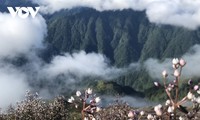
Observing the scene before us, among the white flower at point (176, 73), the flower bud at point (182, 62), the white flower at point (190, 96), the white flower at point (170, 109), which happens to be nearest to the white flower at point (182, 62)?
the flower bud at point (182, 62)

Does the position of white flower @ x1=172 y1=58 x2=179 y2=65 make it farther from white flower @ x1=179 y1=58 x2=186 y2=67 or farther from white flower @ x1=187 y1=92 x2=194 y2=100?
white flower @ x1=187 y1=92 x2=194 y2=100

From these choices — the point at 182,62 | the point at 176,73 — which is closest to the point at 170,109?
the point at 176,73

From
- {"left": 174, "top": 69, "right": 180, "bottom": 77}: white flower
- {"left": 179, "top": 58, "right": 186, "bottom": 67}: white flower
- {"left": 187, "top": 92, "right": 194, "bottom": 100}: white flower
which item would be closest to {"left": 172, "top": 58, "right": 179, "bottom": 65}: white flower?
{"left": 179, "top": 58, "right": 186, "bottom": 67}: white flower

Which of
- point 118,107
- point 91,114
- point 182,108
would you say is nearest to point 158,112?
point 182,108

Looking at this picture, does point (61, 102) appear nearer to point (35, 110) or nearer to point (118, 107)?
point (35, 110)

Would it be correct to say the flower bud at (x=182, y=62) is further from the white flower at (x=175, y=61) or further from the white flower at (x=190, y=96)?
the white flower at (x=190, y=96)

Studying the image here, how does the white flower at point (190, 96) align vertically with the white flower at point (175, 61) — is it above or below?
below

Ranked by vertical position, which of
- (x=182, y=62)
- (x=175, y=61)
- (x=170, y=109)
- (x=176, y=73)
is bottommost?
(x=170, y=109)

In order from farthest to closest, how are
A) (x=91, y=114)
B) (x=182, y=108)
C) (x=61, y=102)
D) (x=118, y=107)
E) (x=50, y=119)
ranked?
(x=61, y=102), (x=50, y=119), (x=118, y=107), (x=91, y=114), (x=182, y=108)

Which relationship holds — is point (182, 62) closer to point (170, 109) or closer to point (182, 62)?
point (182, 62)

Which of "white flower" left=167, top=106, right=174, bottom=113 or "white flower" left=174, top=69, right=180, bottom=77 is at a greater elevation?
"white flower" left=174, top=69, right=180, bottom=77

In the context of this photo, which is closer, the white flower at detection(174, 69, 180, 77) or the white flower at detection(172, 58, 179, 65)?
the white flower at detection(174, 69, 180, 77)
